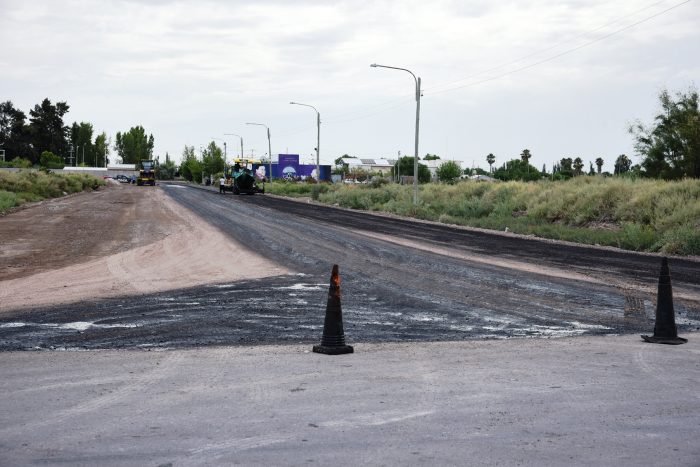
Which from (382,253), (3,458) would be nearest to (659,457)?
(3,458)

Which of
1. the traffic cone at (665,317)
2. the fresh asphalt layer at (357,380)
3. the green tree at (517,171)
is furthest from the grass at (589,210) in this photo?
the green tree at (517,171)

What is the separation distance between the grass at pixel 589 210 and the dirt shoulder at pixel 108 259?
11.9m

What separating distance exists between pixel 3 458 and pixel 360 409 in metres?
2.49

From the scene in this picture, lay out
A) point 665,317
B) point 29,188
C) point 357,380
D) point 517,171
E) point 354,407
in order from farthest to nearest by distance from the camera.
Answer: point 517,171 < point 29,188 < point 665,317 < point 357,380 < point 354,407

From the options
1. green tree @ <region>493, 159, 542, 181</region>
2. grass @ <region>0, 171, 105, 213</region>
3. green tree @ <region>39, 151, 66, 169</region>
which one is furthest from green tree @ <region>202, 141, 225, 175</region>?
grass @ <region>0, 171, 105, 213</region>

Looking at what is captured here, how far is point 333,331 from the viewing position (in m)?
8.53

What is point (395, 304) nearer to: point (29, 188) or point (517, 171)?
point (29, 188)

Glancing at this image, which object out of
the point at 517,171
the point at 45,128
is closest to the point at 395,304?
the point at 517,171

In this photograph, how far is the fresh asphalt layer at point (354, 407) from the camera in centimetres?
509

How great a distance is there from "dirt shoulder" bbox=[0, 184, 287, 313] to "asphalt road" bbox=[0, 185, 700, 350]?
0.80 meters

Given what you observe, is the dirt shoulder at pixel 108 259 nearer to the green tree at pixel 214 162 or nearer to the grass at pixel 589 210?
the grass at pixel 589 210

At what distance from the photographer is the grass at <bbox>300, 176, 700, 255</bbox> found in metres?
25.1

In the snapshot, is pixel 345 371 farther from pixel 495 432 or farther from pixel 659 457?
pixel 659 457

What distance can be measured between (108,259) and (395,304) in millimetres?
8803
